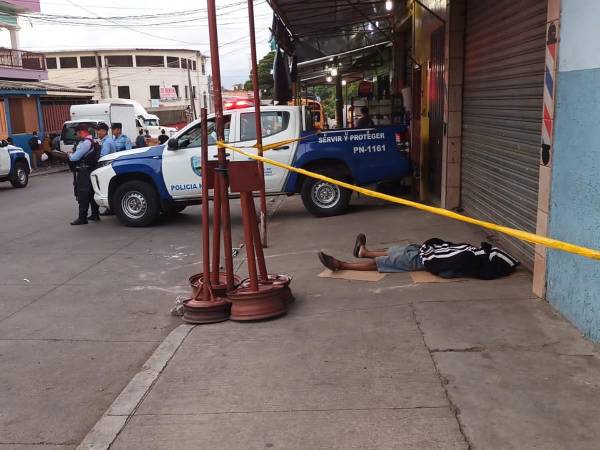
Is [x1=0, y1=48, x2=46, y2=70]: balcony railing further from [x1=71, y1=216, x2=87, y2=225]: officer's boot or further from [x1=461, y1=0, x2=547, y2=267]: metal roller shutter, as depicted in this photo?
[x1=461, y1=0, x2=547, y2=267]: metal roller shutter

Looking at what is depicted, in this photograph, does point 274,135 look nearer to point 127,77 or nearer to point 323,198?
point 323,198

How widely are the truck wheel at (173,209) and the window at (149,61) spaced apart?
54.1m

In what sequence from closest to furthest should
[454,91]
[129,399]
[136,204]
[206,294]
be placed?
[129,399], [206,294], [454,91], [136,204]

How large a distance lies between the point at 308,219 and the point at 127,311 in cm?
516

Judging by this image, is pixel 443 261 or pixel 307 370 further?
pixel 443 261

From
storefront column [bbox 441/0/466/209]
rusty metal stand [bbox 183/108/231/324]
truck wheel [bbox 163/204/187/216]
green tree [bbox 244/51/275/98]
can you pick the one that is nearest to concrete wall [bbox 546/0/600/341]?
rusty metal stand [bbox 183/108/231/324]

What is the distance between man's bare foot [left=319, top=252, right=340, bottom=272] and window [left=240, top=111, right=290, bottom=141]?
4.81 m

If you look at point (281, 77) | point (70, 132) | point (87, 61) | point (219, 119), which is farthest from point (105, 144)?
point (87, 61)

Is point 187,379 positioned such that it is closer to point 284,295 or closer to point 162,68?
point 284,295

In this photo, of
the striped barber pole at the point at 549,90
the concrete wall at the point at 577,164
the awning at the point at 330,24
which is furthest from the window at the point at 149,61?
the concrete wall at the point at 577,164

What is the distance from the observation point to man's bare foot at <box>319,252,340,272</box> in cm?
632

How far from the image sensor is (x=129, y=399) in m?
3.90

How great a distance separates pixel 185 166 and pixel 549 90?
709 centimetres

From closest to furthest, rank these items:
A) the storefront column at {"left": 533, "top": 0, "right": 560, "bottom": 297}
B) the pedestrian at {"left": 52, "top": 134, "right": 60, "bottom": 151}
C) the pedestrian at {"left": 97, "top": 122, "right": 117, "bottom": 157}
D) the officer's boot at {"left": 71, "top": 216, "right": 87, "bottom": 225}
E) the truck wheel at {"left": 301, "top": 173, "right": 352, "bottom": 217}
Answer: the storefront column at {"left": 533, "top": 0, "right": 560, "bottom": 297}, the truck wheel at {"left": 301, "top": 173, "right": 352, "bottom": 217}, the officer's boot at {"left": 71, "top": 216, "right": 87, "bottom": 225}, the pedestrian at {"left": 97, "top": 122, "right": 117, "bottom": 157}, the pedestrian at {"left": 52, "top": 134, "right": 60, "bottom": 151}
